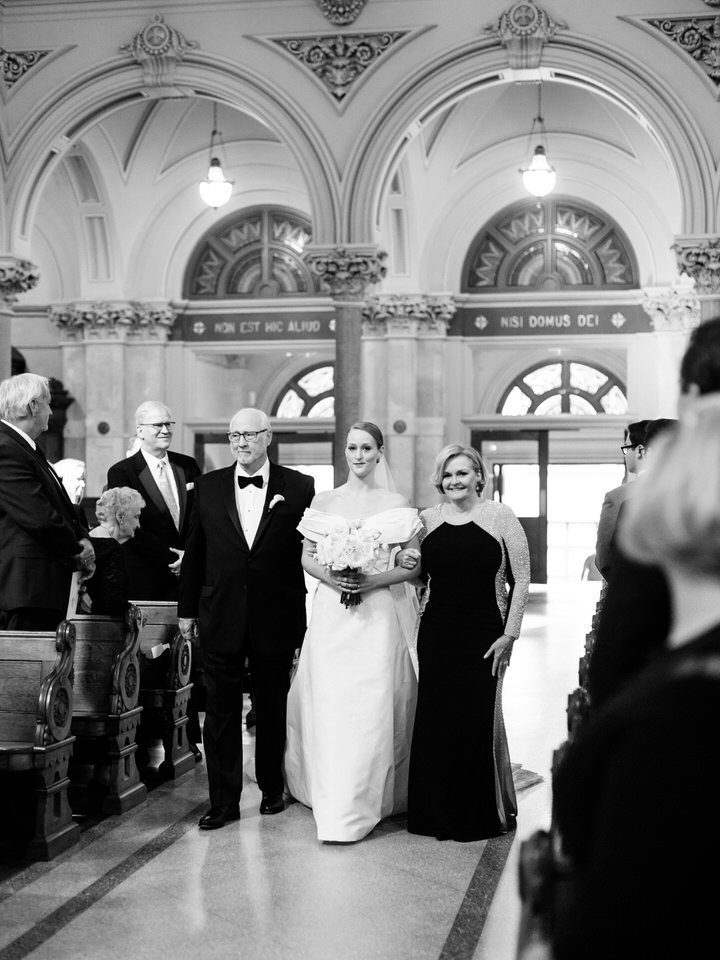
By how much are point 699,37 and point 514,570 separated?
8.51 meters

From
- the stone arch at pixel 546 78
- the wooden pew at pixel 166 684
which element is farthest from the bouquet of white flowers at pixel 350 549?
the stone arch at pixel 546 78

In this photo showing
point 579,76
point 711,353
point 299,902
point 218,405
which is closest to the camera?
point 711,353

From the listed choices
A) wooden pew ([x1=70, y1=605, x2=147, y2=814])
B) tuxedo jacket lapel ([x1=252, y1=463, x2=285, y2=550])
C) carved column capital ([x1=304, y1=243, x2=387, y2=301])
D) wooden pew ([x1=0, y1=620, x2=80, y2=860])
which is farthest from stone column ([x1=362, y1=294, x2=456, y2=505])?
wooden pew ([x1=0, y1=620, x2=80, y2=860])

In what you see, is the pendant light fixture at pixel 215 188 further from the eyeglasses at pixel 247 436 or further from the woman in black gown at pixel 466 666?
the woman in black gown at pixel 466 666

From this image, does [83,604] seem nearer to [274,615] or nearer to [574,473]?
[274,615]

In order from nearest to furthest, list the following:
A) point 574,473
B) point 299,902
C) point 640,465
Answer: point 299,902 → point 640,465 → point 574,473

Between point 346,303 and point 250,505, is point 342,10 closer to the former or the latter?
point 346,303

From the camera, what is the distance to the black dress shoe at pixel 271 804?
614 cm

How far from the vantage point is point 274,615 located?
6027 mm

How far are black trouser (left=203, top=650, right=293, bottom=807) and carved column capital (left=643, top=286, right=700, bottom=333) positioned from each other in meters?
13.2

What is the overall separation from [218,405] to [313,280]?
9.82 feet

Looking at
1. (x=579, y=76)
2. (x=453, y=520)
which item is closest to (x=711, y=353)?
(x=453, y=520)

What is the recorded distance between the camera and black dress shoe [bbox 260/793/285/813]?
614 centimetres

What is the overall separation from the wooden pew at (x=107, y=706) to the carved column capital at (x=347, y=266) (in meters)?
7.29
